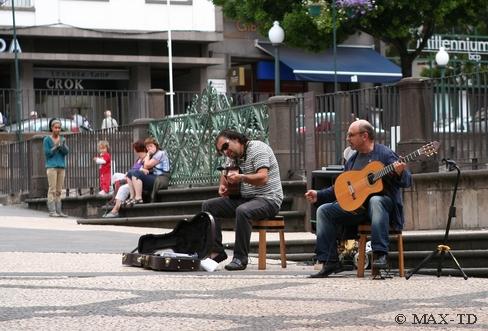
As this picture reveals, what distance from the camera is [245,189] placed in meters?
13.3

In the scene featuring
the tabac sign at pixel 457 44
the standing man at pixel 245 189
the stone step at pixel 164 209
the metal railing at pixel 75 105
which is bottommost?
the stone step at pixel 164 209

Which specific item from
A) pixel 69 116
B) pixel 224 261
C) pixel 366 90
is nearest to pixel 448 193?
pixel 366 90

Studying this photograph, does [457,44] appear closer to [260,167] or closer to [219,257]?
[260,167]

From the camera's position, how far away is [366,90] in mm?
18109

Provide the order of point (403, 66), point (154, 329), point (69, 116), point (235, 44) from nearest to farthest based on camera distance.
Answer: point (154, 329) < point (69, 116) < point (403, 66) < point (235, 44)

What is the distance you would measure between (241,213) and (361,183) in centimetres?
150

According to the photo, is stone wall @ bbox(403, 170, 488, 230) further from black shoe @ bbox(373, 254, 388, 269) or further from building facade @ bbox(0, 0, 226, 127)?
building facade @ bbox(0, 0, 226, 127)

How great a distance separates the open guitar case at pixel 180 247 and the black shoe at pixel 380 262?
1707 mm

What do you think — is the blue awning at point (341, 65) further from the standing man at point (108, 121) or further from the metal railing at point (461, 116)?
the metal railing at point (461, 116)

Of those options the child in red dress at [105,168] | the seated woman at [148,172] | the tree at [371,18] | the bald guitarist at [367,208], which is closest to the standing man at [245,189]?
the bald guitarist at [367,208]

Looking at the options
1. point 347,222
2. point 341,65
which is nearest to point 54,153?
point 347,222

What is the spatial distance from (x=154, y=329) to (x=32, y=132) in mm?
23702

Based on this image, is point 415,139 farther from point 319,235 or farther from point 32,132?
point 32,132

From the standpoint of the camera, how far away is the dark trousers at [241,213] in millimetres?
12875
